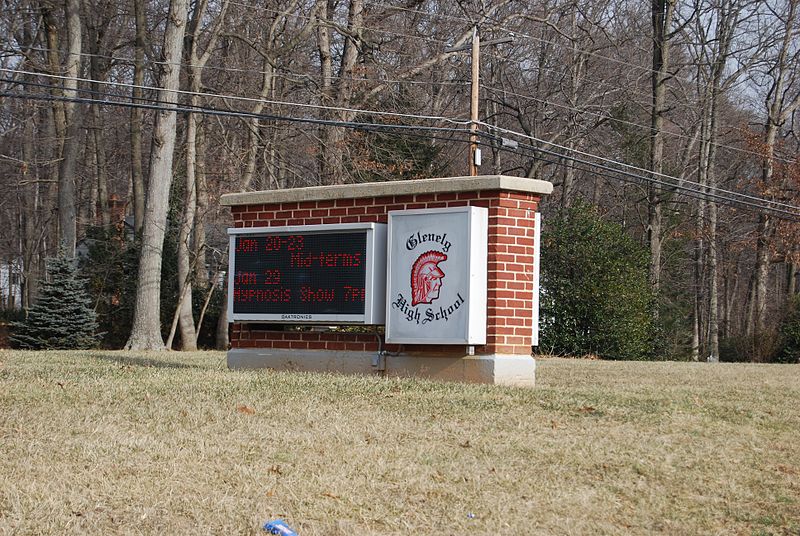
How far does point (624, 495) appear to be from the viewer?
7.25 meters

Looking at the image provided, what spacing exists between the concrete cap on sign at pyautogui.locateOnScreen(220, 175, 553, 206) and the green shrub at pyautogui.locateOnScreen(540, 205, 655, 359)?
50.7 ft

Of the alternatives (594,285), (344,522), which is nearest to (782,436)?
(344,522)

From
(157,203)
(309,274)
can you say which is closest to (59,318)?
(157,203)

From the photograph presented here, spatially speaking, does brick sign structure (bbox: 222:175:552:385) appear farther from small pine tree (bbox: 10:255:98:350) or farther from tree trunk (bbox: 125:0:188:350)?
small pine tree (bbox: 10:255:98:350)

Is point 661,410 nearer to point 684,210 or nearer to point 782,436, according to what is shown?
point 782,436

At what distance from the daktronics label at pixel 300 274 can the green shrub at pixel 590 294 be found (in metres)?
15.5

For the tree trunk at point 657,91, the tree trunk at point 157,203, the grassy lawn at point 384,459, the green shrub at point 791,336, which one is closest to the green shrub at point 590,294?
the green shrub at point 791,336

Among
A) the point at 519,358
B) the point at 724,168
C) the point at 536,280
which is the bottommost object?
the point at 519,358

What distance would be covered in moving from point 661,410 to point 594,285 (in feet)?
59.9

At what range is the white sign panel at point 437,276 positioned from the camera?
39.4 feet

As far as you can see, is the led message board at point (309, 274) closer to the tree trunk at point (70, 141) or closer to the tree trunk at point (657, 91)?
the tree trunk at point (70, 141)

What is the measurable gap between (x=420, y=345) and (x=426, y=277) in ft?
2.87

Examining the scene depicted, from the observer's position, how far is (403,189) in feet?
41.7

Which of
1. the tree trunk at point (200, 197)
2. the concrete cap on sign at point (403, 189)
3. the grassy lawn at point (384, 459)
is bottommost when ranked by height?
the grassy lawn at point (384, 459)
